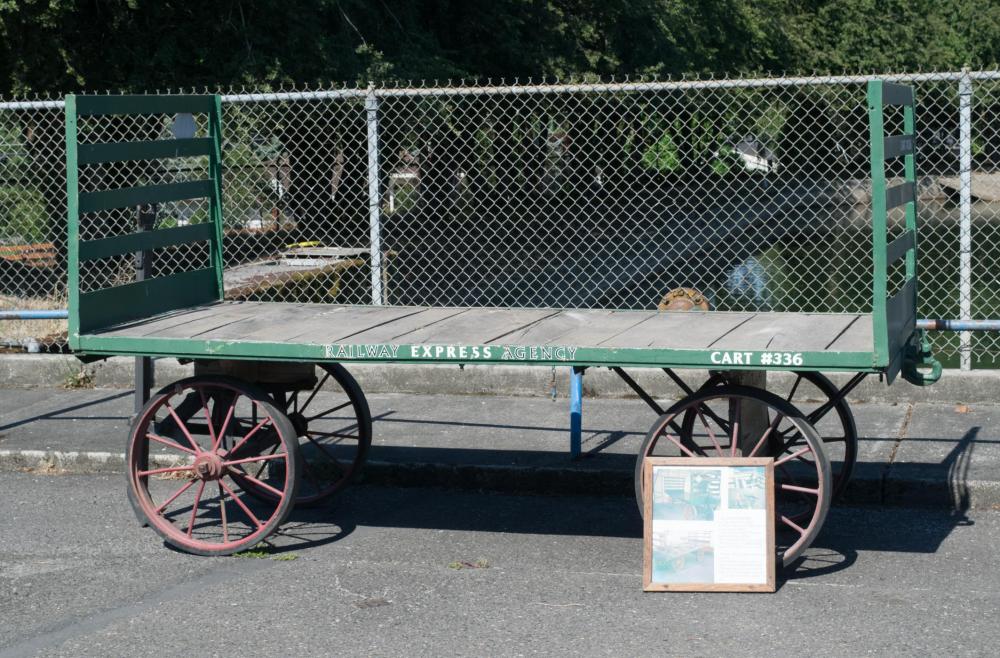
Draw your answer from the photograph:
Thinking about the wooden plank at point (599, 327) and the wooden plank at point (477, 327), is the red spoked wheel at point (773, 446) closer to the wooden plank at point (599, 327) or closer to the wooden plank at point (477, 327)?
the wooden plank at point (599, 327)

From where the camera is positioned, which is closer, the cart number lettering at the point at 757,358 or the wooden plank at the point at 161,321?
the cart number lettering at the point at 757,358

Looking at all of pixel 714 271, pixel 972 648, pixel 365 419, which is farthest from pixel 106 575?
pixel 714 271

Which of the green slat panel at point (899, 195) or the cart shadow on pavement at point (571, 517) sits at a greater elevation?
the green slat panel at point (899, 195)

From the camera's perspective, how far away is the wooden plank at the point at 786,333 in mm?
5480

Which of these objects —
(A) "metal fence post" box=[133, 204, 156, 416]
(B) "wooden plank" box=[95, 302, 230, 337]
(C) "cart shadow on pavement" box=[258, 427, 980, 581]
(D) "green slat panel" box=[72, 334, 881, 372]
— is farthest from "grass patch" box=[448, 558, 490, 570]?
(A) "metal fence post" box=[133, 204, 156, 416]

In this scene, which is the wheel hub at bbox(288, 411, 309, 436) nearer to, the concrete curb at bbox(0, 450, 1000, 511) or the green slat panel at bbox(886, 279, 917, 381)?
the concrete curb at bbox(0, 450, 1000, 511)

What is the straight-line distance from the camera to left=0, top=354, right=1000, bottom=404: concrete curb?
29.0ft

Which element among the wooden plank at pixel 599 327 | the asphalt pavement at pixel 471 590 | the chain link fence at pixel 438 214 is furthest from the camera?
the chain link fence at pixel 438 214

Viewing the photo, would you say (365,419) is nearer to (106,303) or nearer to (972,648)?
(106,303)

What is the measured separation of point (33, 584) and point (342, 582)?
142cm

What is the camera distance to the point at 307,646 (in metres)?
5.05

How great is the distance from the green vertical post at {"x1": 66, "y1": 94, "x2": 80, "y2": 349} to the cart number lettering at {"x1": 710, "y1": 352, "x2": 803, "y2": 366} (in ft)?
9.60

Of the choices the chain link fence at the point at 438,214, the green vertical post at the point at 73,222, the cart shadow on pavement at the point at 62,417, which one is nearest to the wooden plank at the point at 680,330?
the chain link fence at the point at 438,214

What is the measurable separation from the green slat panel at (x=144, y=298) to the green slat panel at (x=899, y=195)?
3.66 metres
